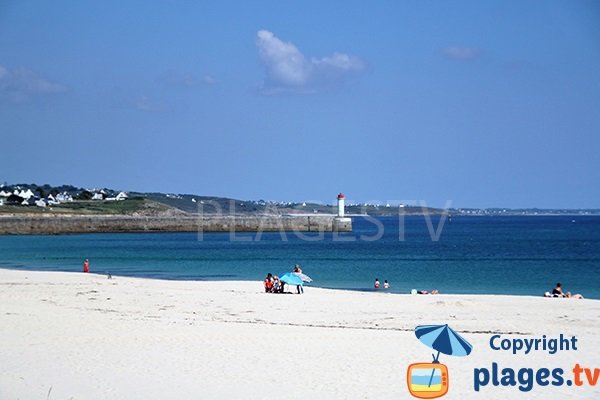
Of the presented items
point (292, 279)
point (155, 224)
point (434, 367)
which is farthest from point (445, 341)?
point (155, 224)

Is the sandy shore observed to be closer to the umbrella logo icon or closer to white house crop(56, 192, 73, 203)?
the umbrella logo icon

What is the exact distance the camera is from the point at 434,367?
1173 cm

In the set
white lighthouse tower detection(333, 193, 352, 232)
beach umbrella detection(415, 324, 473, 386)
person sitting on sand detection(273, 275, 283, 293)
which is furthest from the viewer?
white lighthouse tower detection(333, 193, 352, 232)

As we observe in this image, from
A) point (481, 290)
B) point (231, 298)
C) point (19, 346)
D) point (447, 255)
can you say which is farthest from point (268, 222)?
point (19, 346)

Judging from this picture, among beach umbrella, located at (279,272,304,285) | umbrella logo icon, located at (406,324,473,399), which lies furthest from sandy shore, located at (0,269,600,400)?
beach umbrella, located at (279,272,304,285)

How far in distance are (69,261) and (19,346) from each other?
3398 cm

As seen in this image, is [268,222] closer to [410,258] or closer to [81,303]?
[410,258]

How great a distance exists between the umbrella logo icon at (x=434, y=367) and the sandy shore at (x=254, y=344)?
0.13m

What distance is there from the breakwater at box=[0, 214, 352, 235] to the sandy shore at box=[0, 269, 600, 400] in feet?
227

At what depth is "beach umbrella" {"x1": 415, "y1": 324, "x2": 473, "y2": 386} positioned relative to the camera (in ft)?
41.3

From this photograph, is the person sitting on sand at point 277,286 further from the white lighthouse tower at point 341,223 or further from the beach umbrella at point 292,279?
the white lighthouse tower at point 341,223

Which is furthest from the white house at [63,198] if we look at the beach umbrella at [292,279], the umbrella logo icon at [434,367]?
the umbrella logo icon at [434,367]

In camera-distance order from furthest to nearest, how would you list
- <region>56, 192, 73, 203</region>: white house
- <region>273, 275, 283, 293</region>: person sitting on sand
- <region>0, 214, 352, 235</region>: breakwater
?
<region>56, 192, 73, 203</region>: white house < <region>0, 214, 352, 235</region>: breakwater < <region>273, 275, 283, 293</region>: person sitting on sand

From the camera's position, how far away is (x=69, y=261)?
149 feet
